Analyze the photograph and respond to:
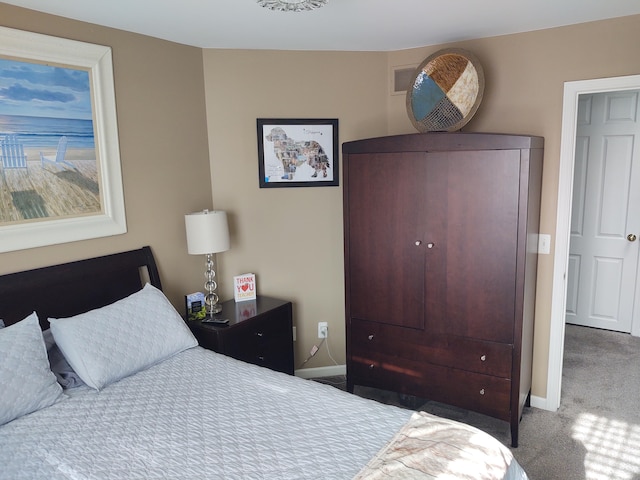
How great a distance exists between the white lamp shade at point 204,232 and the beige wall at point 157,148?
0.61 feet

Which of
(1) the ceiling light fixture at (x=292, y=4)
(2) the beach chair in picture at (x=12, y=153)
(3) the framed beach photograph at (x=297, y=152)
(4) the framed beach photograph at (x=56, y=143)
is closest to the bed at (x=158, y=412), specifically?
(4) the framed beach photograph at (x=56, y=143)

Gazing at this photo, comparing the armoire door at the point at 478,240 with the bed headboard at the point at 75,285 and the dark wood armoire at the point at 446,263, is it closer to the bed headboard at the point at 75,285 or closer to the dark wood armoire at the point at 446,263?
the dark wood armoire at the point at 446,263

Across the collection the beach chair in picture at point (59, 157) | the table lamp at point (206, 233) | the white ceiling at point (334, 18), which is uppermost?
the white ceiling at point (334, 18)

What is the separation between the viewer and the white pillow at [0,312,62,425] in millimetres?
1773

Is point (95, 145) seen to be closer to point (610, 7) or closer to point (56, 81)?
point (56, 81)

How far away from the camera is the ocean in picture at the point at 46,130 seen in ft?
7.03

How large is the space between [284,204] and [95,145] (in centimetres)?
130

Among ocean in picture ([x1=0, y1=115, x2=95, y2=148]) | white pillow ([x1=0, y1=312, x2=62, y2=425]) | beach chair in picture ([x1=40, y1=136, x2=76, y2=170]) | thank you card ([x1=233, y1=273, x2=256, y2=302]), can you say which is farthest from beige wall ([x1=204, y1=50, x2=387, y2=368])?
white pillow ([x1=0, y1=312, x2=62, y2=425])

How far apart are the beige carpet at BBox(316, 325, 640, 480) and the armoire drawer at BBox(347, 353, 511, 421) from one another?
207 millimetres

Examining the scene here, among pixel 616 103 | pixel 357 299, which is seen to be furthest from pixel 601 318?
pixel 357 299

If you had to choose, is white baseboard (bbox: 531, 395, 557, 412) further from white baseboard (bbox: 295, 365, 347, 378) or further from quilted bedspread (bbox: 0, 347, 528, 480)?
quilted bedspread (bbox: 0, 347, 528, 480)

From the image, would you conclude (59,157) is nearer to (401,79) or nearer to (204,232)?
(204,232)

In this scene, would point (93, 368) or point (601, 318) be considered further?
point (601, 318)

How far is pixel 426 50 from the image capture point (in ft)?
10.3
